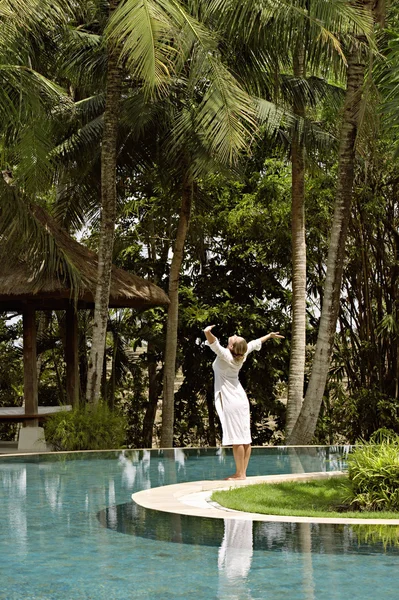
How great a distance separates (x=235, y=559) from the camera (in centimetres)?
594

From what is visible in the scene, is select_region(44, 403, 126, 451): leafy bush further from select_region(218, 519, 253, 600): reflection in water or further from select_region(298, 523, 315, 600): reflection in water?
select_region(298, 523, 315, 600): reflection in water

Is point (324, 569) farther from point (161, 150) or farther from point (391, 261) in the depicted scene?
point (391, 261)

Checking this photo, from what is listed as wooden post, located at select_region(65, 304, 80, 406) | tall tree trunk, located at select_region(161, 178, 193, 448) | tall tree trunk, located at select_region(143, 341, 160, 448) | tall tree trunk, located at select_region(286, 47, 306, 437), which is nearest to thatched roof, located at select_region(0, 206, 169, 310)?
wooden post, located at select_region(65, 304, 80, 406)

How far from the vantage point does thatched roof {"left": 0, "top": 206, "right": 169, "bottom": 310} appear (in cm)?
1544

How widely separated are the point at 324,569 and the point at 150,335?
50.5 feet

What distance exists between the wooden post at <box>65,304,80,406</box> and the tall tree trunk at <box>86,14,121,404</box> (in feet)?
4.89

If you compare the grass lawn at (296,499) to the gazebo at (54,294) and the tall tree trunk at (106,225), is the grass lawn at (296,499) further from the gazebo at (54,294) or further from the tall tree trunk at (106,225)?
the gazebo at (54,294)

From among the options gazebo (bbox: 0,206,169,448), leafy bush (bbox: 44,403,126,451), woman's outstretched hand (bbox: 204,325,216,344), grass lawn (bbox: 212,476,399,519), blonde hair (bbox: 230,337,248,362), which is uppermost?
gazebo (bbox: 0,206,169,448)

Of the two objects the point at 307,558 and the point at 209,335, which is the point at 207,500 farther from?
the point at 307,558

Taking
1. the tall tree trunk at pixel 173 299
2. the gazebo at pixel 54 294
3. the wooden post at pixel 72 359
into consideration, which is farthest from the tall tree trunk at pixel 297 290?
the wooden post at pixel 72 359

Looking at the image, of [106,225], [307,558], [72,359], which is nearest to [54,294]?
[106,225]

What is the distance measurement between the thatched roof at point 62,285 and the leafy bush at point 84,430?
193cm

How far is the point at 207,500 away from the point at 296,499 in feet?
3.13

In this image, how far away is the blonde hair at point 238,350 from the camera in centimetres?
961
